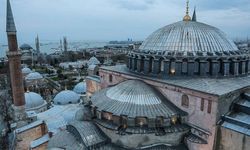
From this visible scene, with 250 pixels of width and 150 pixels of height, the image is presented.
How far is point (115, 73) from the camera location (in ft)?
52.1

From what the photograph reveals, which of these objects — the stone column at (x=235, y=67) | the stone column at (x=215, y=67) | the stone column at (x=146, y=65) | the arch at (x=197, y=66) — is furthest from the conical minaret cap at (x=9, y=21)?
the stone column at (x=235, y=67)

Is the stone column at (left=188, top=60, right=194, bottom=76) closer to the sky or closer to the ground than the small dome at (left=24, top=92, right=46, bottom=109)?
closer to the sky

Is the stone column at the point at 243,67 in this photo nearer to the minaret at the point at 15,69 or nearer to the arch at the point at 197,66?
the arch at the point at 197,66

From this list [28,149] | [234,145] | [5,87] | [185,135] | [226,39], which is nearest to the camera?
[234,145]

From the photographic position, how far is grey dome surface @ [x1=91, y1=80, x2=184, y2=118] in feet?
37.2

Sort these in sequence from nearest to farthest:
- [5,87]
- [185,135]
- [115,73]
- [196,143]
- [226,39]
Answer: [196,143]
[185,135]
[226,39]
[115,73]
[5,87]

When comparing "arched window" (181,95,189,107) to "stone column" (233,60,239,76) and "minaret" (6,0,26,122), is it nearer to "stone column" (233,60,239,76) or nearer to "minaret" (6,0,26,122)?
"stone column" (233,60,239,76)

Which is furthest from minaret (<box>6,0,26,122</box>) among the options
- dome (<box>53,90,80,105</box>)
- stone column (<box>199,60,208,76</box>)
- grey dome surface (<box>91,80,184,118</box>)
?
stone column (<box>199,60,208,76</box>)

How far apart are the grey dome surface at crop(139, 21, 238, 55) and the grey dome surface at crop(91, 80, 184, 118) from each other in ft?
9.03

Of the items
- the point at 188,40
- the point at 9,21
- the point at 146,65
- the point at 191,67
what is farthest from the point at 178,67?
the point at 9,21

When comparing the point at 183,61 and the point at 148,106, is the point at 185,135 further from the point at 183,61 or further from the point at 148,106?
the point at 183,61

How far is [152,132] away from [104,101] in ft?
10.7

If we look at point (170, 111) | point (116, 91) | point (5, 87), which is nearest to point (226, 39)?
point (170, 111)

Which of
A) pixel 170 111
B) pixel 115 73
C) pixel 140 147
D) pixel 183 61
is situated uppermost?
pixel 183 61
